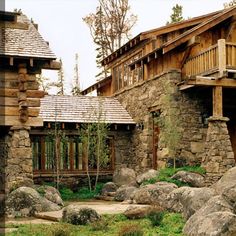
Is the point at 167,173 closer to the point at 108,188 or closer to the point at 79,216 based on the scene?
the point at 108,188

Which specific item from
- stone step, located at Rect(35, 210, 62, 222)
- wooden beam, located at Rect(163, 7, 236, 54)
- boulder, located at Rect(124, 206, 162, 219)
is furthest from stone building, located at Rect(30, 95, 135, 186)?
boulder, located at Rect(124, 206, 162, 219)

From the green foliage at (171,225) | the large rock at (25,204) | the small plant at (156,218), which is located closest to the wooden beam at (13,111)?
the large rock at (25,204)

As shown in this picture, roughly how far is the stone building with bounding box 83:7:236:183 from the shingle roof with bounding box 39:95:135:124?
70 cm

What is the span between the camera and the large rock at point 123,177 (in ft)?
68.3

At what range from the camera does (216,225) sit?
7934 mm

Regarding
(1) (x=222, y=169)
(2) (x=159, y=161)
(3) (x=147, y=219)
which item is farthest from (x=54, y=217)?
(2) (x=159, y=161)

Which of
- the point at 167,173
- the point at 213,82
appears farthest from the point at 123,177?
the point at 213,82

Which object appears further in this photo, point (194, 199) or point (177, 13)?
point (177, 13)

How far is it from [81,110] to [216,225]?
52.2 ft

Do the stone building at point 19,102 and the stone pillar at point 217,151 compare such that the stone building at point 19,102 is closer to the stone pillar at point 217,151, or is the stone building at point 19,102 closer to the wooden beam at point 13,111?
the wooden beam at point 13,111

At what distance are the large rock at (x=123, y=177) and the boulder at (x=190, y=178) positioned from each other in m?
3.29

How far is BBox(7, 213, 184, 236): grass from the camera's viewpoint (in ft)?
30.4

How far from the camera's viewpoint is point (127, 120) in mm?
→ 23641

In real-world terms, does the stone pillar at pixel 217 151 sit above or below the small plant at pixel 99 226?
above
